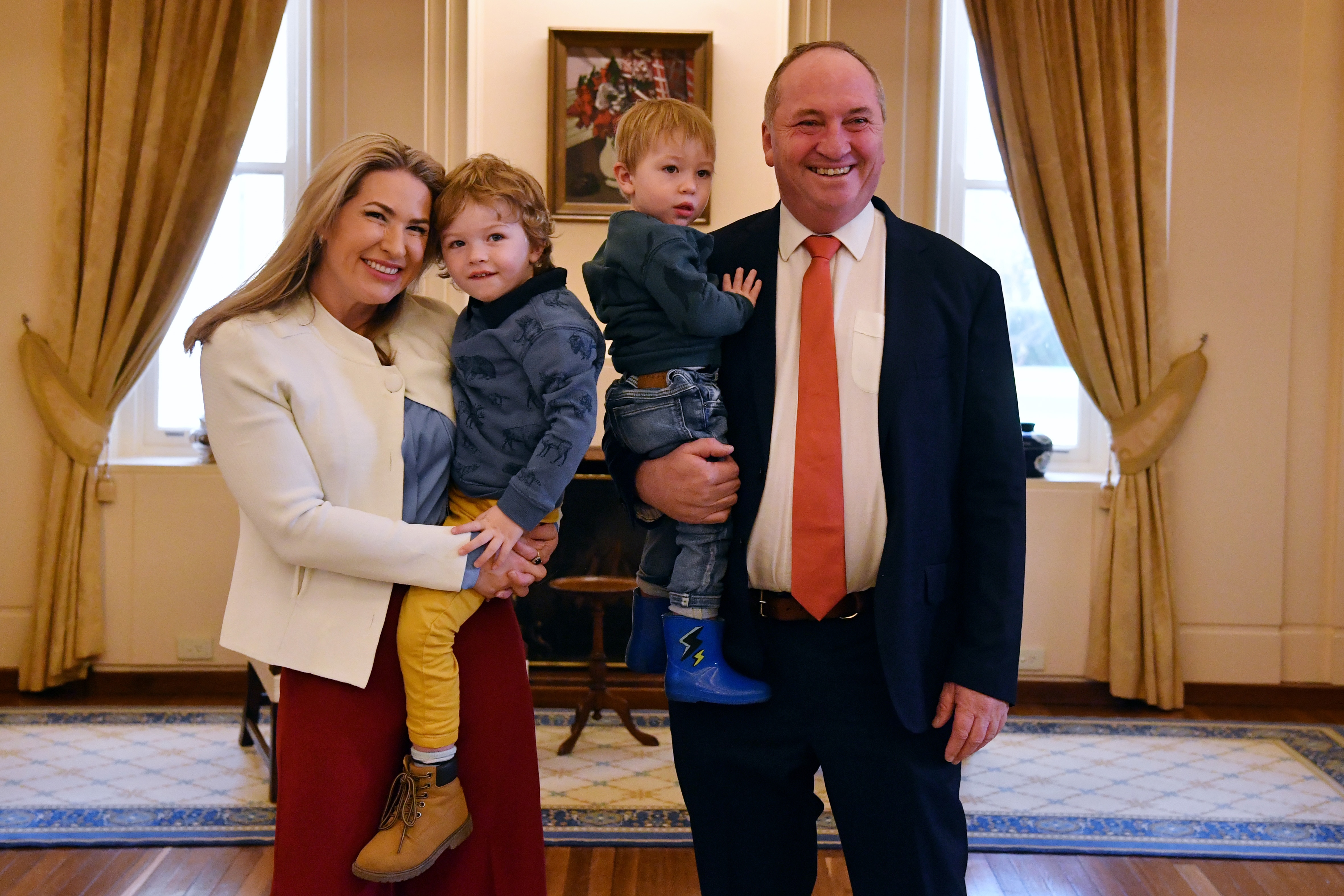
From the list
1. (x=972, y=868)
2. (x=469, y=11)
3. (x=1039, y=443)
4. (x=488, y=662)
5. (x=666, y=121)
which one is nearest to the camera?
(x=488, y=662)

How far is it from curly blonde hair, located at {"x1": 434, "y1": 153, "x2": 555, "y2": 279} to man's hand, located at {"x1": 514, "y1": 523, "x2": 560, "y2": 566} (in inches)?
17.9

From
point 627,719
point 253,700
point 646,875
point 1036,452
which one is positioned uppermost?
point 1036,452

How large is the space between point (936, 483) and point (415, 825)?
94 cm

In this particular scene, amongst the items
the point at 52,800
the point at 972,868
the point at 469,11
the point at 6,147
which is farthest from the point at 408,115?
the point at 972,868

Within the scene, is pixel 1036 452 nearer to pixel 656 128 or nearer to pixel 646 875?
pixel 646 875

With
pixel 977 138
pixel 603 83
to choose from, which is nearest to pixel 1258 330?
pixel 977 138

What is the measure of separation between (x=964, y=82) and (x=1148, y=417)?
5.60ft

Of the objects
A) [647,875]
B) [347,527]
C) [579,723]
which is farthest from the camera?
[579,723]

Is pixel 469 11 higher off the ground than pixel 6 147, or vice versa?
pixel 469 11

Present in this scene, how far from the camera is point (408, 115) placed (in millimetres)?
4516

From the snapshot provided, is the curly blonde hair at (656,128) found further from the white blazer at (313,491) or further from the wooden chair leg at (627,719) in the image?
the wooden chair leg at (627,719)

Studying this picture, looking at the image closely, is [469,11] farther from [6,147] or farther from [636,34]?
[6,147]

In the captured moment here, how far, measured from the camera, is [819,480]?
161 centimetres

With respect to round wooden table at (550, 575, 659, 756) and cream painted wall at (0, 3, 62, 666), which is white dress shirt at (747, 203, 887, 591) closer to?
round wooden table at (550, 575, 659, 756)
